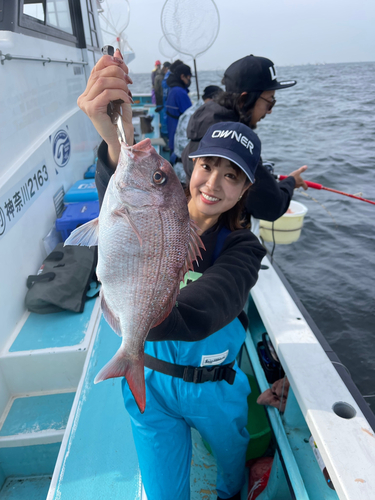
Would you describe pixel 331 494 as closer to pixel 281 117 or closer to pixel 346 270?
pixel 346 270

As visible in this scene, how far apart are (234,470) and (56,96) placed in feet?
13.2

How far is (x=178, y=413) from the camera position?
1.71m

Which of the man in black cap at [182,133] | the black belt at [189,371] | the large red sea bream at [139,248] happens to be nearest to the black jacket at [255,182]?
the black belt at [189,371]

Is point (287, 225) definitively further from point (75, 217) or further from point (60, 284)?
point (60, 284)

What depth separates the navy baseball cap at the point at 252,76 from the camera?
2.68 metres

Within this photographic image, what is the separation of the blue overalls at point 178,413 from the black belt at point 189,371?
0.02 metres

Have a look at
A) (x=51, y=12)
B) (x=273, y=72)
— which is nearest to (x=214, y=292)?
(x=273, y=72)

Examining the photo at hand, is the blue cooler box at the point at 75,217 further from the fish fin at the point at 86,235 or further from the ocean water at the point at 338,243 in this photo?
the ocean water at the point at 338,243

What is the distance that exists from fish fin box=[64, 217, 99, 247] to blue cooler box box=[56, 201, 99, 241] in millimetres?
2081

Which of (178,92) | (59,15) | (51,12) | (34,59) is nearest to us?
(34,59)

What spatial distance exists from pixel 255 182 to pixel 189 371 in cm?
150

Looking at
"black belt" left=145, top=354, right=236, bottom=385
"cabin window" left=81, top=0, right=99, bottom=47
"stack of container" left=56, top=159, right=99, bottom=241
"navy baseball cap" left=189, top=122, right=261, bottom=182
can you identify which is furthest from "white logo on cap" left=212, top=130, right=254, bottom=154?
"cabin window" left=81, top=0, right=99, bottom=47

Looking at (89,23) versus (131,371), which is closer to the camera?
(131,371)

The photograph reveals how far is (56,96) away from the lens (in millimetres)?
3830
